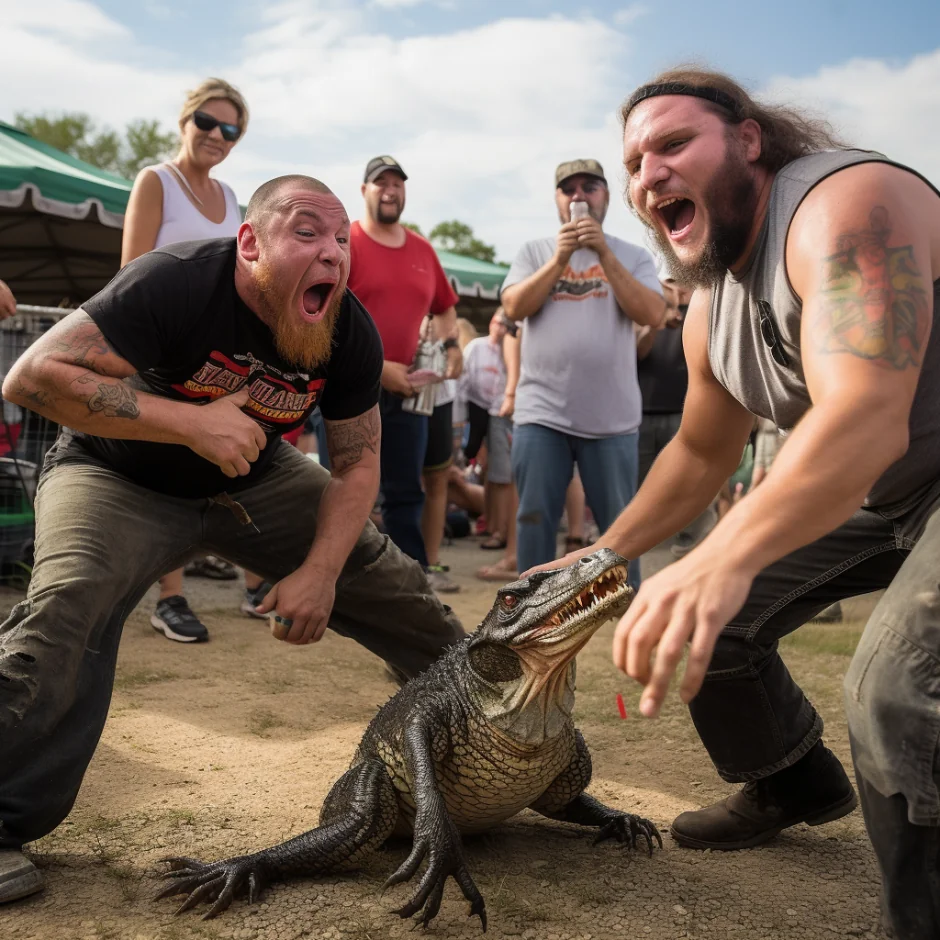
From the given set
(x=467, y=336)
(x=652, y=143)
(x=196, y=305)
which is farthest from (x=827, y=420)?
(x=467, y=336)

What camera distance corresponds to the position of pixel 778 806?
9.07 ft

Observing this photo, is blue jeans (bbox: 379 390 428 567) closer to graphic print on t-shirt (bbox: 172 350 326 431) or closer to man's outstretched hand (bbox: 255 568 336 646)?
graphic print on t-shirt (bbox: 172 350 326 431)

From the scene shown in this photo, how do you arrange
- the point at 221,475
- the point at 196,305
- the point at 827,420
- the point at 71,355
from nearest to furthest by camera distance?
the point at 827,420, the point at 71,355, the point at 196,305, the point at 221,475

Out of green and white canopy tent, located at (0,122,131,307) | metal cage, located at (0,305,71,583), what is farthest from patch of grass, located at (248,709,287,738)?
green and white canopy tent, located at (0,122,131,307)

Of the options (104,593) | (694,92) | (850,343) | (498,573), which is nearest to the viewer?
(850,343)

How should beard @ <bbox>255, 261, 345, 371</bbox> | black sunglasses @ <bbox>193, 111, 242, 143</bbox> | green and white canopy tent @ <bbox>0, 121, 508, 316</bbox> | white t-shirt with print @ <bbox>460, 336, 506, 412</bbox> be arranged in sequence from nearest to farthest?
beard @ <bbox>255, 261, 345, 371</bbox>, black sunglasses @ <bbox>193, 111, 242, 143</bbox>, green and white canopy tent @ <bbox>0, 121, 508, 316</bbox>, white t-shirt with print @ <bbox>460, 336, 506, 412</bbox>

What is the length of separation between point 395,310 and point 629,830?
10.8 feet

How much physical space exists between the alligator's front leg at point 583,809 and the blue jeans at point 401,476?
8.07ft

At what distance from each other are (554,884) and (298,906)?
2.23 ft

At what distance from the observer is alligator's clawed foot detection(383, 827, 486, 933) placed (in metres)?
2.19

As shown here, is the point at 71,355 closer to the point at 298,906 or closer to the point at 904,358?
the point at 298,906

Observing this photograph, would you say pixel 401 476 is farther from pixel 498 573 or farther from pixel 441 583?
pixel 498 573

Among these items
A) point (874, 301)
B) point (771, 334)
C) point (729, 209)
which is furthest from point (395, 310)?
point (874, 301)

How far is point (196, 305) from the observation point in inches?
115
